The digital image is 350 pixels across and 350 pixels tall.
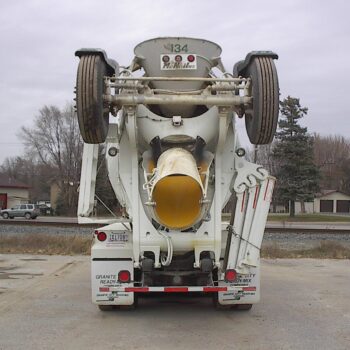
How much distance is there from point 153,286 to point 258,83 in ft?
9.74

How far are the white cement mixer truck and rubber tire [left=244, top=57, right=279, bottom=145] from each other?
2cm

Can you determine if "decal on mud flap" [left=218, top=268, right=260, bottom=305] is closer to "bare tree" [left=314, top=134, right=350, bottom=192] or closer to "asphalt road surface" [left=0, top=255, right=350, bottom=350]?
"asphalt road surface" [left=0, top=255, right=350, bottom=350]

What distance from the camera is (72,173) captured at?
62500mm

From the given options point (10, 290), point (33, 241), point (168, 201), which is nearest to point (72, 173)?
point (33, 241)

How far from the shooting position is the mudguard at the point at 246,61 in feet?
21.2

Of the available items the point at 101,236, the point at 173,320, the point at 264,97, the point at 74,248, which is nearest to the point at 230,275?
the point at 173,320

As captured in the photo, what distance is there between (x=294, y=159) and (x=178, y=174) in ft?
137

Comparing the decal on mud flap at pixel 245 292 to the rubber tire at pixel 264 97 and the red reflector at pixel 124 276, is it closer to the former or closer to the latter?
the red reflector at pixel 124 276

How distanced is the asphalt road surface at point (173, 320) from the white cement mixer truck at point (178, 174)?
437 mm

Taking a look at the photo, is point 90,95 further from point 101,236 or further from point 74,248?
point 74,248

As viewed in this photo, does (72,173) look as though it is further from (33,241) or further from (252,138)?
(252,138)

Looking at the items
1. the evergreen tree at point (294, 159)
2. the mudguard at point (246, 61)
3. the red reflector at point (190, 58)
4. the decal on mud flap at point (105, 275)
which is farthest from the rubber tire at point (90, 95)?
the evergreen tree at point (294, 159)

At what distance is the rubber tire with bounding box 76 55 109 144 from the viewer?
6.11 metres

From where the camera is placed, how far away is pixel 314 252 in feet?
53.2
